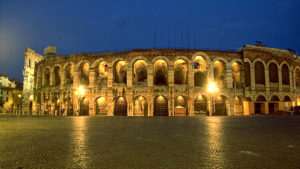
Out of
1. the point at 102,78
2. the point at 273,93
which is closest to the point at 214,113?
the point at 273,93

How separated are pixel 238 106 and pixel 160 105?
446 inches

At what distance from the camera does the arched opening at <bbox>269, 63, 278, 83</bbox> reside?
28.9m

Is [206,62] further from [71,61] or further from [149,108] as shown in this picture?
[71,61]

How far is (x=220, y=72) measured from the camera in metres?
27.4

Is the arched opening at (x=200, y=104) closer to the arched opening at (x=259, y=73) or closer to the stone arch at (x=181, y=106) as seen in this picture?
the stone arch at (x=181, y=106)

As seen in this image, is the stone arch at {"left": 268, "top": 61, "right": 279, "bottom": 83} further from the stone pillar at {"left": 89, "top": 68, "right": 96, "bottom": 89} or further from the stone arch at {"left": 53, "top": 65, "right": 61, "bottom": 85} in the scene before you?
the stone arch at {"left": 53, "top": 65, "right": 61, "bottom": 85}

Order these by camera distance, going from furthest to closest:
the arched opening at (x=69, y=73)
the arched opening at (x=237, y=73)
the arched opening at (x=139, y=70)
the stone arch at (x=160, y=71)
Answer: the arched opening at (x=69, y=73), the arched opening at (x=237, y=73), the arched opening at (x=139, y=70), the stone arch at (x=160, y=71)

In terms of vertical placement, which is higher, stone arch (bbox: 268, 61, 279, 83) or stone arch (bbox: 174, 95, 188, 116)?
stone arch (bbox: 268, 61, 279, 83)

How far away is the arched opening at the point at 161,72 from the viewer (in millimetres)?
26312

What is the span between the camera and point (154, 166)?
11.4 feet

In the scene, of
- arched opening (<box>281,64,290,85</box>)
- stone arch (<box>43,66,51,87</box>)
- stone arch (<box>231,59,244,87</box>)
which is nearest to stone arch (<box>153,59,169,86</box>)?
stone arch (<box>231,59,244,87</box>)

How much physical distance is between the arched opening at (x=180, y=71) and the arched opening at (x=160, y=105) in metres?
4.85

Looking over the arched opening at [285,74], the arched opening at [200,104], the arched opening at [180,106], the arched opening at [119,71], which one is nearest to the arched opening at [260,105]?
the arched opening at [285,74]

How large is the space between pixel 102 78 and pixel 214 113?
53.8 feet
